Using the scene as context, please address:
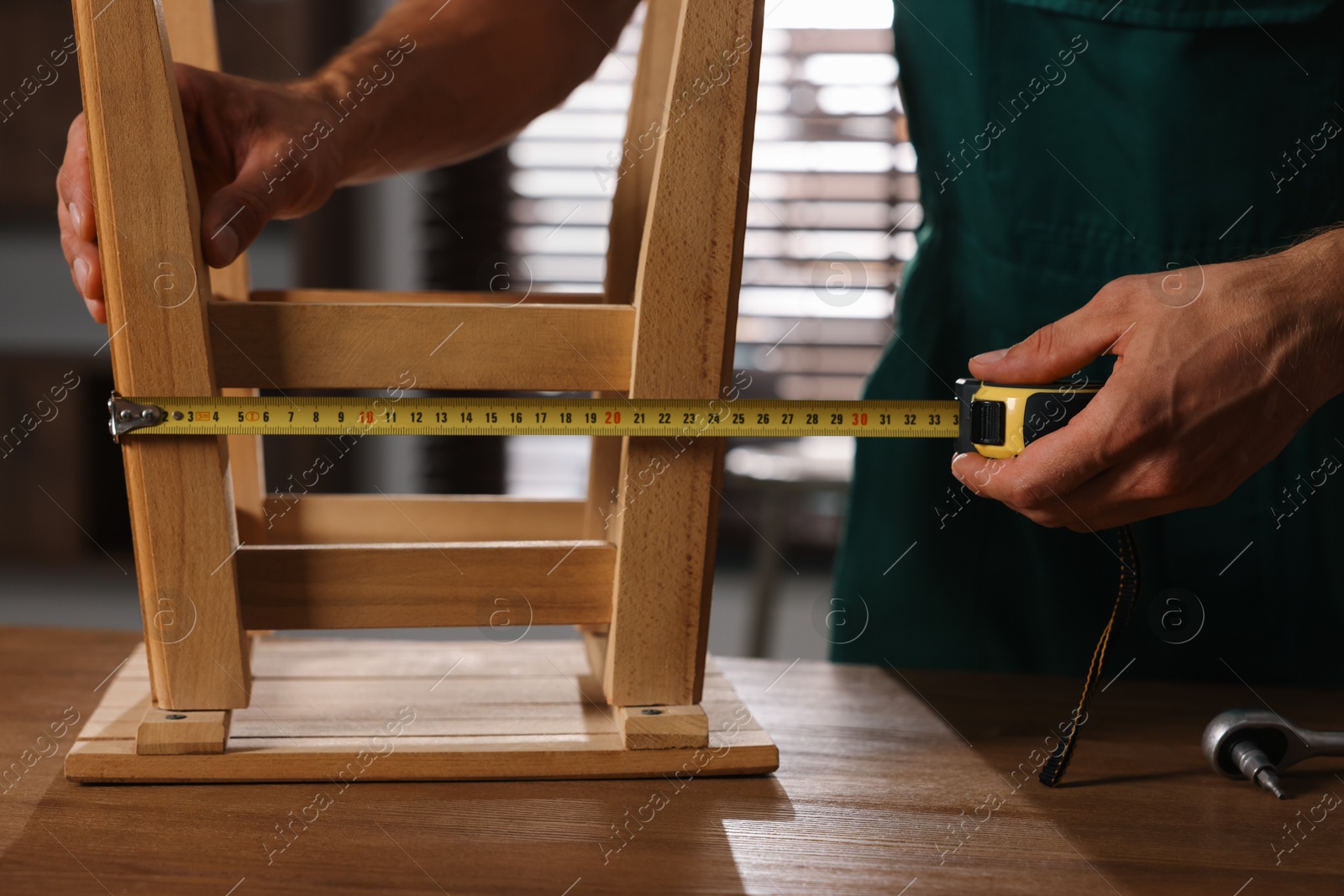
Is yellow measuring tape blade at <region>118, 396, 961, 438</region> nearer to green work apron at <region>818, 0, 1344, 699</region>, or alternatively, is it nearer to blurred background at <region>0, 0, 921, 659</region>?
green work apron at <region>818, 0, 1344, 699</region>

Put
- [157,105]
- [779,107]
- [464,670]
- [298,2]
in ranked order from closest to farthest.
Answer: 1. [157,105]
2. [464,670]
3. [298,2]
4. [779,107]

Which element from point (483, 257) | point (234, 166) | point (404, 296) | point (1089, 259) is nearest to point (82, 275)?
point (234, 166)

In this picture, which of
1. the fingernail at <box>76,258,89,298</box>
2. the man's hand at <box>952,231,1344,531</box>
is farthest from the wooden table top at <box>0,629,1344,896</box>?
the fingernail at <box>76,258,89,298</box>

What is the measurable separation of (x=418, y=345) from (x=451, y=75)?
33cm

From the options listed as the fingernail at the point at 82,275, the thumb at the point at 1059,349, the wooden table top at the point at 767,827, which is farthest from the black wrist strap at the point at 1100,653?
the fingernail at the point at 82,275

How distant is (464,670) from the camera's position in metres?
0.81

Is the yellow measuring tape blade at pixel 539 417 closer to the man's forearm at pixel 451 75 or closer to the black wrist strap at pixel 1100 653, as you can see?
Result: the black wrist strap at pixel 1100 653

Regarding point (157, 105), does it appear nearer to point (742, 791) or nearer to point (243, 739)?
point (243, 739)

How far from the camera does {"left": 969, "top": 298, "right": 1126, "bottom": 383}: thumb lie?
62 centimetres

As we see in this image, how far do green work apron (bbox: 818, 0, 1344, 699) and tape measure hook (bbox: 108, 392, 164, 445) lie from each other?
628mm

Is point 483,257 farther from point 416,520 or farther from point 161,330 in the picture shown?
point 161,330

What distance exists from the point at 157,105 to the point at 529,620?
36 centimetres

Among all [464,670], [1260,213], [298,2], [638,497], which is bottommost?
[464,670]

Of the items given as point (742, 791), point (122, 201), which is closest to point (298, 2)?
point (122, 201)
